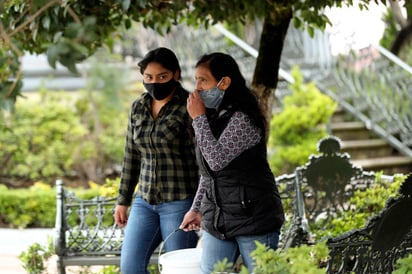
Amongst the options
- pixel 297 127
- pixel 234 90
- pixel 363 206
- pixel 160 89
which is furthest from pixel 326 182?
pixel 297 127

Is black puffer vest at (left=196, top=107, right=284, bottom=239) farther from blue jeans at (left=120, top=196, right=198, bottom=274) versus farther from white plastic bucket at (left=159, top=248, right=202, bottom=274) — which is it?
blue jeans at (left=120, top=196, right=198, bottom=274)

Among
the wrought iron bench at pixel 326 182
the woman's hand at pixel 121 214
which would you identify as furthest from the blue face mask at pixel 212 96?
the wrought iron bench at pixel 326 182

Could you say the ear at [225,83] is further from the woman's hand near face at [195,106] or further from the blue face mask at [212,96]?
the woman's hand near face at [195,106]

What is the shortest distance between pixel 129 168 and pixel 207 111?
90cm

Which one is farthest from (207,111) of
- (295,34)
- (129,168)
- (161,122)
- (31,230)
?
(295,34)

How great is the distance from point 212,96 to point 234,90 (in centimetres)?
11

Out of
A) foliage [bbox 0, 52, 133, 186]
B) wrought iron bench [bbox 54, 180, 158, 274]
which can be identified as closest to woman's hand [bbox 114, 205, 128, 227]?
wrought iron bench [bbox 54, 180, 158, 274]

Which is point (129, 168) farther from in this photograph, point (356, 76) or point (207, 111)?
point (356, 76)

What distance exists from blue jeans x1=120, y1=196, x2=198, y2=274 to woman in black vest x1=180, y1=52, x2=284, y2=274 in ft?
1.70

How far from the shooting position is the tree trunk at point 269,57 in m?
5.30

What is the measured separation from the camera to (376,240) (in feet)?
11.1

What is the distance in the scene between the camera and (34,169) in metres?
10.8

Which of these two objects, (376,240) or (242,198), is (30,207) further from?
(376,240)

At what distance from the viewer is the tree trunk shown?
530 centimetres
